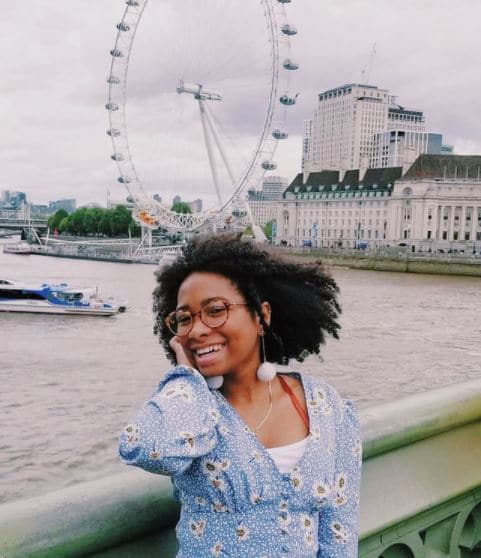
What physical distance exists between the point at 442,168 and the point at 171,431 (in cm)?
6438

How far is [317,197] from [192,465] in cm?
6953

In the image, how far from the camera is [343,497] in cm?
106

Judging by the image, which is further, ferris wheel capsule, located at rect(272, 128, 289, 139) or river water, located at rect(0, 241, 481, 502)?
ferris wheel capsule, located at rect(272, 128, 289, 139)

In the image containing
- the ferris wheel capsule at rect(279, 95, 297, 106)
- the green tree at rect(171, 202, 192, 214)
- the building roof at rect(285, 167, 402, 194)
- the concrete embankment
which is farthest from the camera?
the green tree at rect(171, 202, 192, 214)

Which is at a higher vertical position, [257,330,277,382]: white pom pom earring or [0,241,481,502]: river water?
[257,330,277,382]: white pom pom earring

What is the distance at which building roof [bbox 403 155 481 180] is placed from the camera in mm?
61875

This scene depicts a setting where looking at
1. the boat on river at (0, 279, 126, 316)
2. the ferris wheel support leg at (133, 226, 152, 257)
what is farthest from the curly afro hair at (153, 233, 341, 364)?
the ferris wheel support leg at (133, 226, 152, 257)

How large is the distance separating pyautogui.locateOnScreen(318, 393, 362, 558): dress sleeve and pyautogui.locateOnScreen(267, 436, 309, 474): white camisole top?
0.07 m

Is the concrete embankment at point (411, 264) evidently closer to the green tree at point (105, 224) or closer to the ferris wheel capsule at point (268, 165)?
the ferris wheel capsule at point (268, 165)

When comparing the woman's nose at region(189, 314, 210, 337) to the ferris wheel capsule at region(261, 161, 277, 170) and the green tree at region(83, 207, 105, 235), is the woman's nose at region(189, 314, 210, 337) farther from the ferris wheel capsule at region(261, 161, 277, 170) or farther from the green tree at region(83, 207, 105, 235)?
the green tree at region(83, 207, 105, 235)

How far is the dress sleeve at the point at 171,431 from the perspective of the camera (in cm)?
89

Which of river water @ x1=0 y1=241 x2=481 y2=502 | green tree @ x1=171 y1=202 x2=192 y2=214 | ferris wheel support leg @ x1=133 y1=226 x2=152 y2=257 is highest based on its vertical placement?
green tree @ x1=171 y1=202 x2=192 y2=214

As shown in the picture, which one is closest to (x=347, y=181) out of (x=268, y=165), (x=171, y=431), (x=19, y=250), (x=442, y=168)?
(x=442, y=168)

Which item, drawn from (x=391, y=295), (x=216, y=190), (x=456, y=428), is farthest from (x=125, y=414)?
(x=216, y=190)
